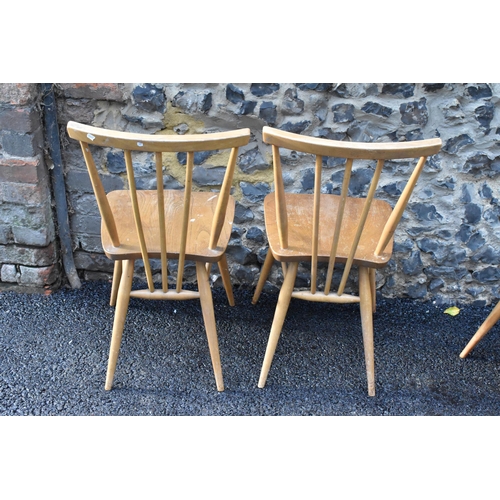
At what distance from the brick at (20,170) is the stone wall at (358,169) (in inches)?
5.5

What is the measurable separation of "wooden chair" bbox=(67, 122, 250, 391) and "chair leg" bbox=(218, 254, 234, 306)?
1.01 feet

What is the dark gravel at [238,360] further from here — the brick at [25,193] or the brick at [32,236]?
the brick at [25,193]

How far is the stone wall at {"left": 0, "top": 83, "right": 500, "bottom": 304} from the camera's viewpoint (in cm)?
214

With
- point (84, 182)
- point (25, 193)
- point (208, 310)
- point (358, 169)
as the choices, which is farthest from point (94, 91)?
point (358, 169)

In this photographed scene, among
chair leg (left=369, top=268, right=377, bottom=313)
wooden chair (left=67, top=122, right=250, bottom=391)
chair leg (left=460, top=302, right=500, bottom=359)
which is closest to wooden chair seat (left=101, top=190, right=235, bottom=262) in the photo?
wooden chair (left=67, top=122, right=250, bottom=391)

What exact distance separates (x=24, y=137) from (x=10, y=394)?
99 centimetres

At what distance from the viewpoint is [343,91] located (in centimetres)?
213

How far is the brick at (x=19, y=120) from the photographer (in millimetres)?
2121

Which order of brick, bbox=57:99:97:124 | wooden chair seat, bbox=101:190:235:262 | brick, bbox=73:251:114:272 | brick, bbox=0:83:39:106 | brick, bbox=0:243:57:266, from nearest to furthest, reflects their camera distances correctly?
wooden chair seat, bbox=101:190:235:262 → brick, bbox=0:83:39:106 → brick, bbox=57:99:97:124 → brick, bbox=0:243:57:266 → brick, bbox=73:251:114:272

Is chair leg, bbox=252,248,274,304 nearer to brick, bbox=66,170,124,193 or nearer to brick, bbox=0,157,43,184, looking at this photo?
brick, bbox=66,170,124,193

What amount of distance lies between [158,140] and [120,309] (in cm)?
69

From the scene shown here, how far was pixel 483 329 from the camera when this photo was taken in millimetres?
2186

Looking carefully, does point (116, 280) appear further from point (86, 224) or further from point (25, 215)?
point (25, 215)
